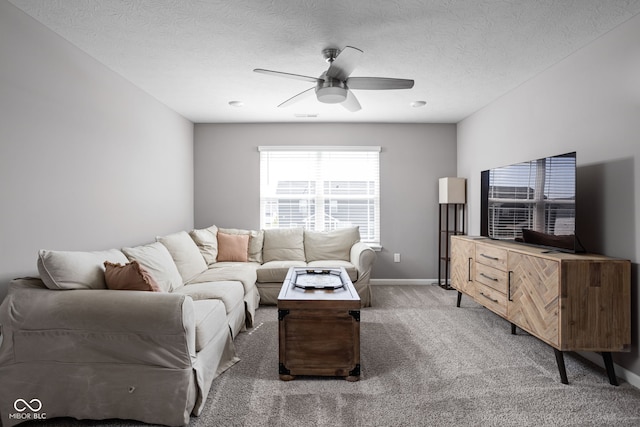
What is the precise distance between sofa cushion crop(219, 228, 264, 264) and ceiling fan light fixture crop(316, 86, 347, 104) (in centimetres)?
242

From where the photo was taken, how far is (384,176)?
522 centimetres

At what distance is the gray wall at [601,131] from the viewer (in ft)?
7.68

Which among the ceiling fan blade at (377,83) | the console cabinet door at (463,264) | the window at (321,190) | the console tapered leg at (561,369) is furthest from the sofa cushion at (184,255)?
the console tapered leg at (561,369)

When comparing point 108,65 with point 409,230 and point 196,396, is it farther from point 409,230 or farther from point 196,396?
point 409,230

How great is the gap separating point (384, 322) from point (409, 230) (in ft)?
6.58

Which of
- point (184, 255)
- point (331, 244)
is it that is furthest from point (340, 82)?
point (331, 244)

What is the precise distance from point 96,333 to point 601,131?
11.7 feet

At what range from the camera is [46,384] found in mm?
1869

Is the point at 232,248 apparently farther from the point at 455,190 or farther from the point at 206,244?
the point at 455,190

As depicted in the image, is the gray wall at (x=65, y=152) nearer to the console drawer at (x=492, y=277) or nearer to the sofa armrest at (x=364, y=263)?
the sofa armrest at (x=364, y=263)

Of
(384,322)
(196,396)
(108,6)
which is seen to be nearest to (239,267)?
(384,322)

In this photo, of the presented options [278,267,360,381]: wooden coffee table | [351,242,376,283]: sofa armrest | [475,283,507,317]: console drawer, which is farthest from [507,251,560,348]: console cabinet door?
[351,242,376,283]: sofa armrest

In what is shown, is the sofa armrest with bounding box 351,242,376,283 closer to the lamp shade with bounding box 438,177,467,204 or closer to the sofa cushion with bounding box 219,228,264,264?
the sofa cushion with bounding box 219,228,264,264

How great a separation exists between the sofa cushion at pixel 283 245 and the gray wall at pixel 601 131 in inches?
112
